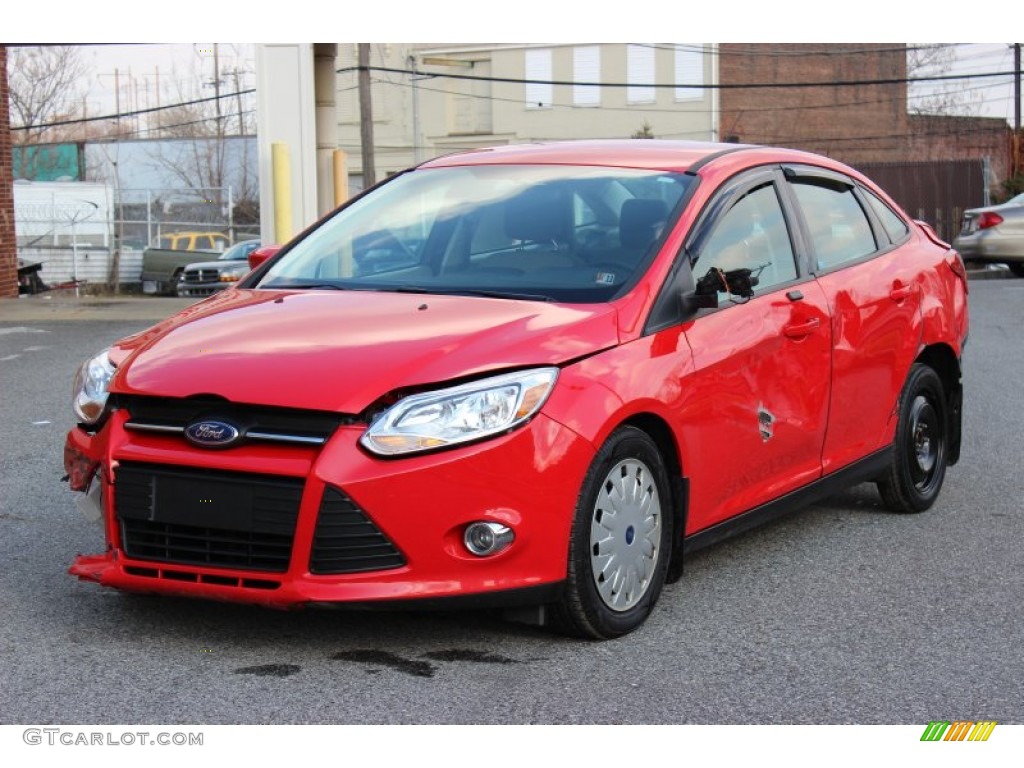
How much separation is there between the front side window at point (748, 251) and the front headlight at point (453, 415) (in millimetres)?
1054

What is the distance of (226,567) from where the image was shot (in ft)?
14.8

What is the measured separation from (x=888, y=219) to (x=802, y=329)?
1.44 metres

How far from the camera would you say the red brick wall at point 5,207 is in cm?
2108

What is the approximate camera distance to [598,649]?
187 inches

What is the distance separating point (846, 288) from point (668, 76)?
46624 mm

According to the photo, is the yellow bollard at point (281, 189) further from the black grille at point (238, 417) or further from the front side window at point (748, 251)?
the black grille at point (238, 417)

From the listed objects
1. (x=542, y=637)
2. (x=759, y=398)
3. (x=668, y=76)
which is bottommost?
(x=542, y=637)

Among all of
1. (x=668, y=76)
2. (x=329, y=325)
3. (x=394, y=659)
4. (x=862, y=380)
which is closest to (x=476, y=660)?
(x=394, y=659)

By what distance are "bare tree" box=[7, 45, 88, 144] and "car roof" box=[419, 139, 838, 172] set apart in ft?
182

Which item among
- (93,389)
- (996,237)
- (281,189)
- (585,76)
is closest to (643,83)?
(585,76)

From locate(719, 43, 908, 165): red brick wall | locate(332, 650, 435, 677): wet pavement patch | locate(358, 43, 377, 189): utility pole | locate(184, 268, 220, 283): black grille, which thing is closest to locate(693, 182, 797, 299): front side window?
locate(332, 650, 435, 677): wet pavement patch

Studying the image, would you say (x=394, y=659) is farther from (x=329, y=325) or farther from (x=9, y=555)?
(x=9, y=555)

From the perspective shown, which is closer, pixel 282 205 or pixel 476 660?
pixel 476 660
